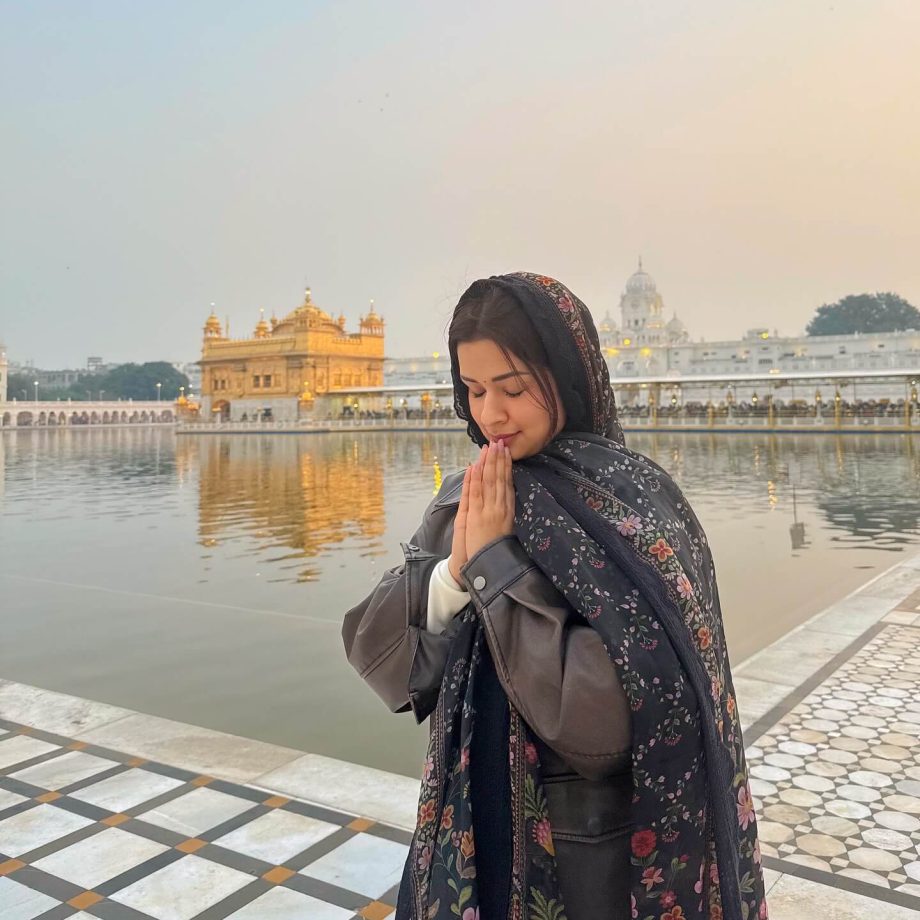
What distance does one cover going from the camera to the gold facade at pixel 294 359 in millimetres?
49719

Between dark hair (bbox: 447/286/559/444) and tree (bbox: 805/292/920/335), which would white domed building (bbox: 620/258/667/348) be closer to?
tree (bbox: 805/292/920/335)

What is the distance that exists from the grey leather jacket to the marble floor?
1234 millimetres

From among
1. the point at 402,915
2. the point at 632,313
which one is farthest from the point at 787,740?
the point at 632,313

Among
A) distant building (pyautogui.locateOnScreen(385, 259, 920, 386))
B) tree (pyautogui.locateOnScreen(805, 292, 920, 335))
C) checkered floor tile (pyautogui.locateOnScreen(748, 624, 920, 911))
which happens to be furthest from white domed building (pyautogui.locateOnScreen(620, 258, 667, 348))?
checkered floor tile (pyautogui.locateOnScreen(748, 624, 920, 911))

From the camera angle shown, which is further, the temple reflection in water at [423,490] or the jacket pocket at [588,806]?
the temple reflection in water at [423,490]

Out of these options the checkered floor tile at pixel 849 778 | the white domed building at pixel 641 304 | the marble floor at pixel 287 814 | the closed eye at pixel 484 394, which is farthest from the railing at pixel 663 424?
the white domed building at pixel 641 304

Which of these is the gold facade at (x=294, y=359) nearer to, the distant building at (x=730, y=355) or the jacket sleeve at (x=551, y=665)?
the distant building at (x=730, y=355)

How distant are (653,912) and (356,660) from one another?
494 millimetres

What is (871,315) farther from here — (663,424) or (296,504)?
(296,504)

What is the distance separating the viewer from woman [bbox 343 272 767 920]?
41.3 inches

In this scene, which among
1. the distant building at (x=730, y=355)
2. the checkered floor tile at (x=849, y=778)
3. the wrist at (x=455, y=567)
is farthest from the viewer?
the distant building at (x=730, y=355)

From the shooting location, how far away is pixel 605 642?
40.9 inches

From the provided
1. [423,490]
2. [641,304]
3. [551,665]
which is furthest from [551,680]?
[641,304]

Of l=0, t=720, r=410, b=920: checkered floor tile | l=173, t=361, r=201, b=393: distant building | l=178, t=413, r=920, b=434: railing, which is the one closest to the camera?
l=0, t=720, r=410, b=920: checkered floor tile
